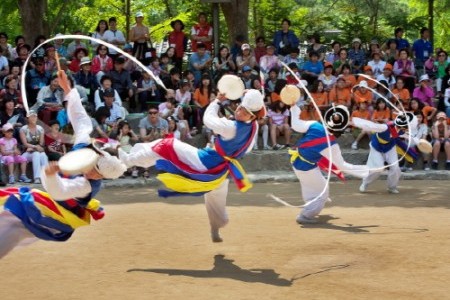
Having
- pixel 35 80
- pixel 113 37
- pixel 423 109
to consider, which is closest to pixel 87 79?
pixel 35 80

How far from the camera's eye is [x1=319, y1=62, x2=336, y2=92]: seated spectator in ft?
53.5

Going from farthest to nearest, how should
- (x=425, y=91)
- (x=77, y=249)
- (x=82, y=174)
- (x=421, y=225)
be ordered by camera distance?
(x=425, y=91) < (x=421, y=225) < (x=77, y=249) < (x=82, y=174)

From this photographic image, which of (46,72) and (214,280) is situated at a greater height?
(46,72)

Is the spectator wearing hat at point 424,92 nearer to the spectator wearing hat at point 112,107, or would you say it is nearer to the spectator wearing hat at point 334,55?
the spectator wearing hat at point 334,55

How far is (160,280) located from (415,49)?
12.1m

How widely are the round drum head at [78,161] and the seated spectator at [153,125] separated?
7788mm

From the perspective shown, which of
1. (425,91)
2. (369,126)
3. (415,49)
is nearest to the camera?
(369,126)

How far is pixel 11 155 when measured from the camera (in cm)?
1327

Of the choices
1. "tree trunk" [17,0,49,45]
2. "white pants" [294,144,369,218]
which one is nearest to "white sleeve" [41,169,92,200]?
"white pants" [294,144,369,218]

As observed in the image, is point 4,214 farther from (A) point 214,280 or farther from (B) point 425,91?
(B) point 425,91

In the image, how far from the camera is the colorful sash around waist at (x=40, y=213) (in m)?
6.86

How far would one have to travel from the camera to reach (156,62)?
52.3 feet

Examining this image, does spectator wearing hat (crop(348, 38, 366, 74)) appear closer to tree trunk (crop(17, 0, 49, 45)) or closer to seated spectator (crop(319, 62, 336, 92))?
seated spectator (crop(319, 62, 336, 92))

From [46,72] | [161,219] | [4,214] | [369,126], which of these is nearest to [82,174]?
[4,214]
